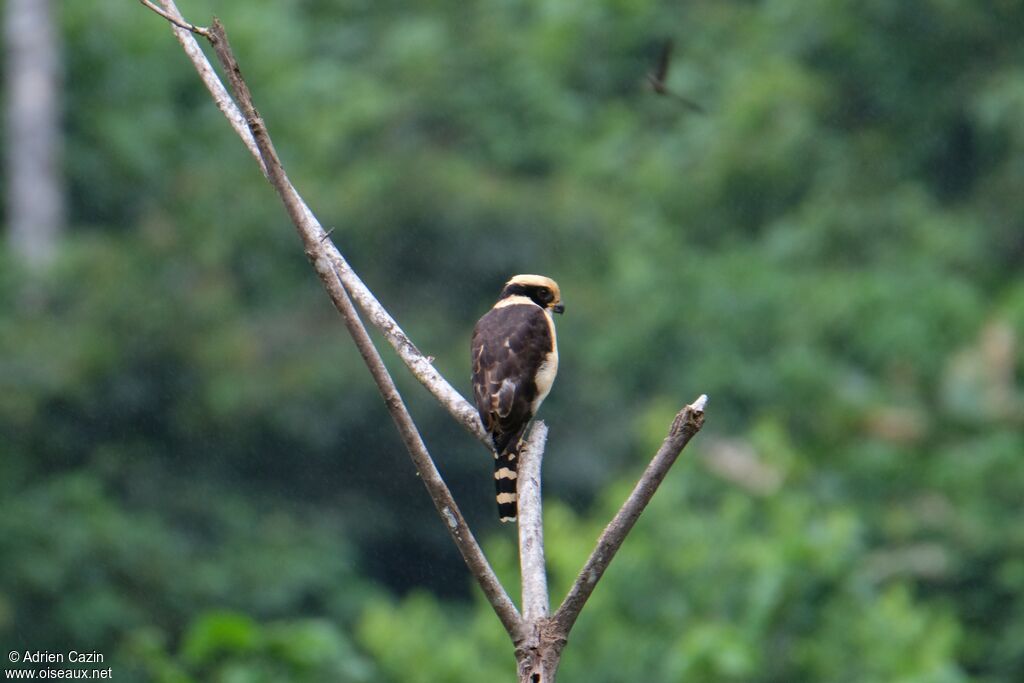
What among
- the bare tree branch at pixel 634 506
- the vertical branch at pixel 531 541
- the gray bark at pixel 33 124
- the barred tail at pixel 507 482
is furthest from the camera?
the gray bark at pixel 33 124

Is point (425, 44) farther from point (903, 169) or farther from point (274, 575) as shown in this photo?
point (274, 575)

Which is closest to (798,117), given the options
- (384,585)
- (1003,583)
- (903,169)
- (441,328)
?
(903,169)

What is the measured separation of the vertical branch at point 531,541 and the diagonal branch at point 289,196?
255 millimetres

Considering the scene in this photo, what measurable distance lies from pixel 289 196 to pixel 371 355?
1.26ft

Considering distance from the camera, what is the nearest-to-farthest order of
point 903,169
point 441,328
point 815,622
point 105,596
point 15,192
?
1. point 815,622
2. point 105,596
3. point 441,328
4. point 15,192
5. point 903,169

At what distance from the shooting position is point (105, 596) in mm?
12633

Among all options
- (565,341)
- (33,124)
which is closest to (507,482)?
(565,341)

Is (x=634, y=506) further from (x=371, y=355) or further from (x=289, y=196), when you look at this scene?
(x=289, y=196)

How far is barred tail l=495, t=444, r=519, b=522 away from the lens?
429cm

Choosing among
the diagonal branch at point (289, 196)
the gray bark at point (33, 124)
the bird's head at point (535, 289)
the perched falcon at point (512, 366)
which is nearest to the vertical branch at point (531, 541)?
the diagonal branch at point (289, 196)

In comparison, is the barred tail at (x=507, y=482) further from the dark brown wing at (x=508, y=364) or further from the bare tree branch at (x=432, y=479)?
the bare tree branch at (x=432, y=479)

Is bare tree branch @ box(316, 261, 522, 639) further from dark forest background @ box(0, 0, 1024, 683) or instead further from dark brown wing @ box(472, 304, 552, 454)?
dark forest background @ box(0, 0, 1024, 683)

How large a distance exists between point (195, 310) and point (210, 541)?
214 centimetres

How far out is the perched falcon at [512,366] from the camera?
433 centimetres
